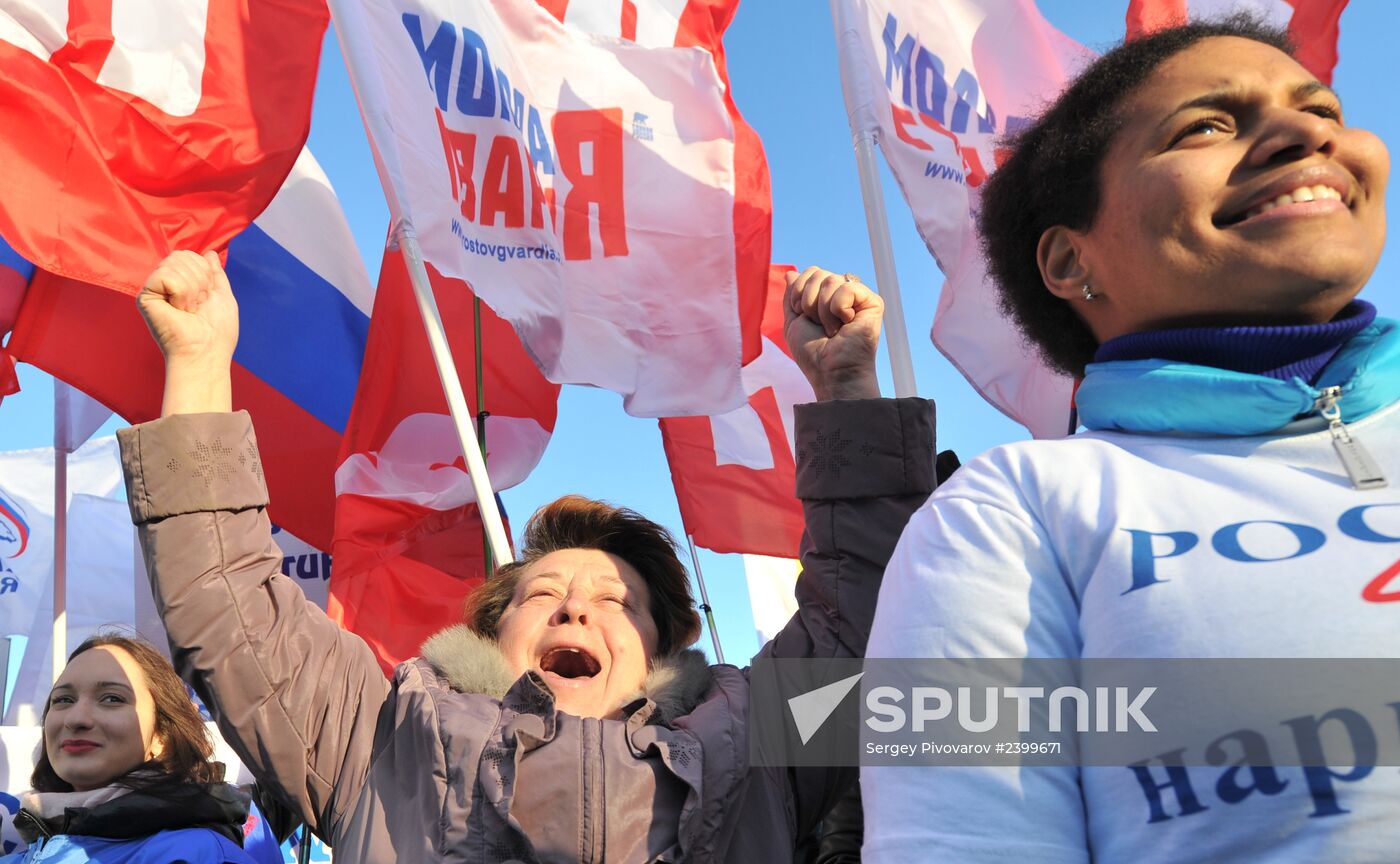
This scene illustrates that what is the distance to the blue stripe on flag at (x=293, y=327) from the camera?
263 inches

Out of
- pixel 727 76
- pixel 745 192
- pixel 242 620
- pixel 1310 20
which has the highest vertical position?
pixel 1310 20

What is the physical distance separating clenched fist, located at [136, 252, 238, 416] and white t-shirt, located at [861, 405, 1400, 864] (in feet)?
4.84

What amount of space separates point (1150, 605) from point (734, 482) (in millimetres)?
7476

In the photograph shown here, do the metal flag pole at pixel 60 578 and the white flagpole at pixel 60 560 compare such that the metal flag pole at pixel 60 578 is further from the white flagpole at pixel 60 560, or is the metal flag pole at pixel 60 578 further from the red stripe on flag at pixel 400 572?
the red stripe on flag at pixel 400 572

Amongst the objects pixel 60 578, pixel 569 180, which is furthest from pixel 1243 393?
pixel 60 578

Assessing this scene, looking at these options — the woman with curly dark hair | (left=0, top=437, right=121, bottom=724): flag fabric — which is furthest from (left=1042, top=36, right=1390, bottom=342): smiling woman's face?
(left=0, top=437, right=121, bottom=724): flag fabric

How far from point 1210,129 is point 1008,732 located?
809 millimetres

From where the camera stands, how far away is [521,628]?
2486 mm

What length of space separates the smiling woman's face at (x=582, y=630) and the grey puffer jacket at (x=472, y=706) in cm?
15

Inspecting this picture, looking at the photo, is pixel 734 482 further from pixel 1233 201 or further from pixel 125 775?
pixel 1233 201

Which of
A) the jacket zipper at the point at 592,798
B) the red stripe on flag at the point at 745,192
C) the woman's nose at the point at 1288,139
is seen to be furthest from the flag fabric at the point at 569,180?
the woman's nose at the point at 1288,139

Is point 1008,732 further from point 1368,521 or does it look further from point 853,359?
point 853,359

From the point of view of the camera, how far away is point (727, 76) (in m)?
6.48

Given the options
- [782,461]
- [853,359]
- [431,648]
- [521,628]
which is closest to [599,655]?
[521,628]
